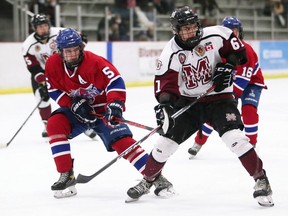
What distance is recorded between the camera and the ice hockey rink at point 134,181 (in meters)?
3.25

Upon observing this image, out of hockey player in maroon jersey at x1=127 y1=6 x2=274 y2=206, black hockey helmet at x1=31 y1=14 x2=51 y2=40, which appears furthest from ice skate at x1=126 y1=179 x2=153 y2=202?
black hockey helmet at x1=31 y1=14 x2=51 y2=40

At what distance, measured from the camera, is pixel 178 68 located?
3.31m

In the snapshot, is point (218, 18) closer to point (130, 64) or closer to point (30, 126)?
point (130, 64)

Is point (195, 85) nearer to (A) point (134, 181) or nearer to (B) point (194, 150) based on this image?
(A) point (134, 181)

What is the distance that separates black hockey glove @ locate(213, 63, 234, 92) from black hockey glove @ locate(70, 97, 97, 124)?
72 cm

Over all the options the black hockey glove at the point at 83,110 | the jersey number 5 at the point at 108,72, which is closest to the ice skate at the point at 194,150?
the black hockey glove at the point at 83,110

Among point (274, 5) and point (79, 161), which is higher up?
point (274, 5)

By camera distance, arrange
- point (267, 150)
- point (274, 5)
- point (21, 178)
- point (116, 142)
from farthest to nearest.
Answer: point (274, 5) → point (267, 150) → point (21, 178) → point (116, 142)

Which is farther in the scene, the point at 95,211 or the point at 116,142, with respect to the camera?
the point at 116,142

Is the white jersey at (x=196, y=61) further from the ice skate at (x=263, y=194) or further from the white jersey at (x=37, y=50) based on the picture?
the white jersey at (x=37, y=50)

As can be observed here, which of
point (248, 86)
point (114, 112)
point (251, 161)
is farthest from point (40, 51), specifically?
point (251, 161)

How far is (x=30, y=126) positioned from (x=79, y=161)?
2131mm

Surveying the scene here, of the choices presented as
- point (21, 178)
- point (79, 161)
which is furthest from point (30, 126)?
point (21, 178)

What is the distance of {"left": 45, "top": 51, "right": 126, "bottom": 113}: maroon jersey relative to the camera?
3.52m
